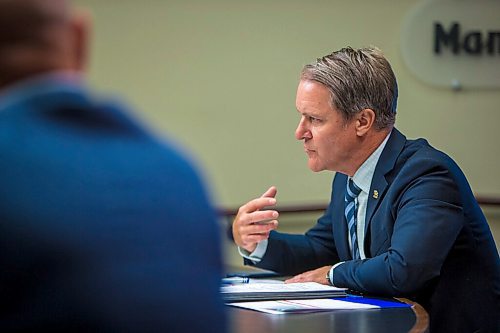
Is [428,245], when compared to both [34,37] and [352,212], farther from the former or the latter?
[34,37]

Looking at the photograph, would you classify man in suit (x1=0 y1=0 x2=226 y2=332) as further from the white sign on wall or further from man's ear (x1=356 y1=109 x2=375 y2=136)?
the white sign on wall

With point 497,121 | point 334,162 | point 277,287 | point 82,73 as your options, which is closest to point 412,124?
point 497,121

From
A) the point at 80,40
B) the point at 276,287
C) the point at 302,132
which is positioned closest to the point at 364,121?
the point at 302,132

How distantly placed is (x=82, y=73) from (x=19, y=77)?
2.9 inches

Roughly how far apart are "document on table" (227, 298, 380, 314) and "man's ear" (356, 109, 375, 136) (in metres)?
0.73

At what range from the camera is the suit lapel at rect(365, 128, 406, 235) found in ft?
9.94

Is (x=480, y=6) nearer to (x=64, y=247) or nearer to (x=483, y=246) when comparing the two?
(x=483, y=246)

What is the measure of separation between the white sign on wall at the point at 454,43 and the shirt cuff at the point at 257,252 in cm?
232

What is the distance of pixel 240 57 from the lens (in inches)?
201

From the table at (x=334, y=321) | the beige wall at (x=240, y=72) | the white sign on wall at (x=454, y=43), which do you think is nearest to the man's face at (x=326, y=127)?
the table at (x=334, y=321)

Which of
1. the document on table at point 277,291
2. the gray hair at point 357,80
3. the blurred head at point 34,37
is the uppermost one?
the gray hair at point 357,80

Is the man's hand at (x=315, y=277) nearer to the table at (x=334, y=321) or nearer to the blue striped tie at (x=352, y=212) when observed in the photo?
the blue striped tie at (x=352, y=212)

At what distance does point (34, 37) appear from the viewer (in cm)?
90

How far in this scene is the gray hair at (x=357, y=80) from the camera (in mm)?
3150
